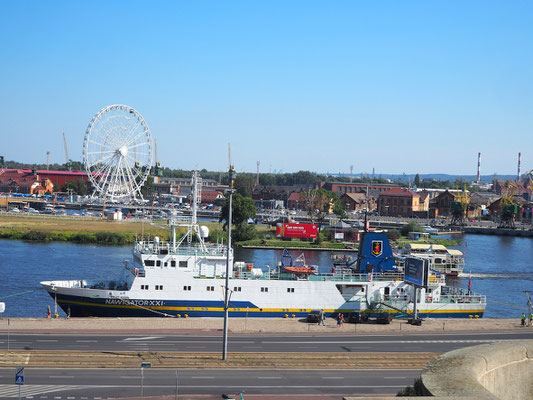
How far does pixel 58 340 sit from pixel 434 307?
27031 millimetres

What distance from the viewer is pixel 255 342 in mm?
36281

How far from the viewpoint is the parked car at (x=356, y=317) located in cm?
4350

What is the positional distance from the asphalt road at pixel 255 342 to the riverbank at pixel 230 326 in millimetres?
1154

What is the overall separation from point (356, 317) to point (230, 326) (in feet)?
29.3

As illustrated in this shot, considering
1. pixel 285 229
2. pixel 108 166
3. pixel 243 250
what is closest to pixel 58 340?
pixel 243 250

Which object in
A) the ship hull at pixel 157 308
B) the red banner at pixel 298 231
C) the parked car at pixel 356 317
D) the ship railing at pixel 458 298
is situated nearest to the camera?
the ship hull at pixel 157 308

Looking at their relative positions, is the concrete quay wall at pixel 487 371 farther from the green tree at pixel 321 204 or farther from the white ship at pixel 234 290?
the green tree at pixel 321 204

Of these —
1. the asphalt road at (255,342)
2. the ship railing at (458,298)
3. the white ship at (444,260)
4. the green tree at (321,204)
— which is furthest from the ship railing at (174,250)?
the green tree at (321,204)

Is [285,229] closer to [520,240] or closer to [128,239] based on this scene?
[128,239]

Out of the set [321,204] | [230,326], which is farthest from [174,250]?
[321,204]

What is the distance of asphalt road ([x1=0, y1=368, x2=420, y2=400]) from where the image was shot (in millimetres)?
25344

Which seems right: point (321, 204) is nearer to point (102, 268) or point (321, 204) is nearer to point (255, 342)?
point (102, 268)

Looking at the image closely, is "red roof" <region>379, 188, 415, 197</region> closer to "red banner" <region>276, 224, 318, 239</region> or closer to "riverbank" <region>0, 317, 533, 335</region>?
"red banner" <region>276, 224, 318, 239</region>

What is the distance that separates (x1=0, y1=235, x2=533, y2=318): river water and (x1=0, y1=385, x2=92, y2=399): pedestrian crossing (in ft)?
71.0
